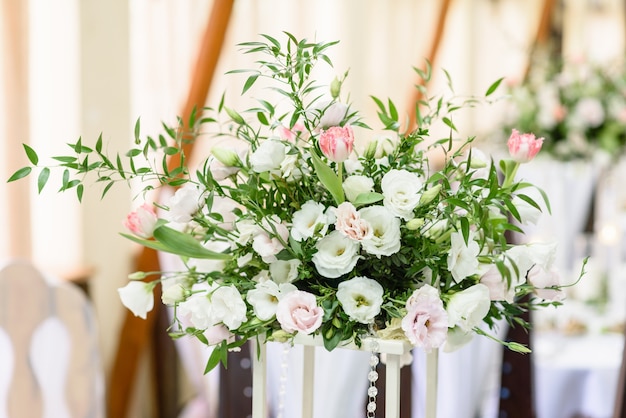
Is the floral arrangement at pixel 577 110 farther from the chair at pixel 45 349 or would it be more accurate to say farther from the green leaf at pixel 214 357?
the green leaf at pixel 214 357

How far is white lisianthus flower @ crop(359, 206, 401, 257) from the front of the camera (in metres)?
1.18

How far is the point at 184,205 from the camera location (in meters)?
1.25

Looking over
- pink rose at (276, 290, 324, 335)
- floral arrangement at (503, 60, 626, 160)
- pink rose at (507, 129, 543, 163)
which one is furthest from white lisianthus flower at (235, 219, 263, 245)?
floral arrangement at (503, 60, 626, 160)

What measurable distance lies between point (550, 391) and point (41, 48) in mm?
1829

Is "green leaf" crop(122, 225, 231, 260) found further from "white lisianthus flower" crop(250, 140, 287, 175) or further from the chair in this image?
the chair

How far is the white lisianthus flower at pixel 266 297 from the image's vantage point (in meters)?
1.22

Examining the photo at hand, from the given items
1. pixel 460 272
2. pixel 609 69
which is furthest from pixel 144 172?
pixel 609 69

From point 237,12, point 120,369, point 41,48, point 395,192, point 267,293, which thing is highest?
point 237,12

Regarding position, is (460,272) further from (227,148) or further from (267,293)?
(227,148)

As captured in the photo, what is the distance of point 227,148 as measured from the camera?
1.30 m

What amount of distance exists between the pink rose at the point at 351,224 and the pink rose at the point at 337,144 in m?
0.06

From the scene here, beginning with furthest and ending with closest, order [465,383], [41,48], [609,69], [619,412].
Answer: [609,69]
[41,48]
[465,383]
[619,412]

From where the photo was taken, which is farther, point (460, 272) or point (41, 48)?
point (41, 48)

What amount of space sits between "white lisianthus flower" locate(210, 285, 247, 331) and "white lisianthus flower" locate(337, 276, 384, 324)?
0.42 ft
